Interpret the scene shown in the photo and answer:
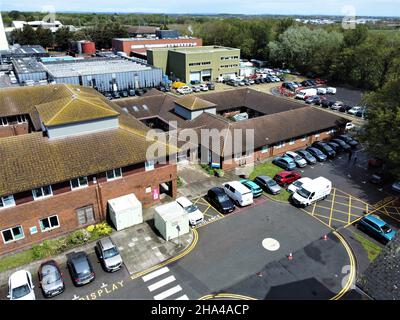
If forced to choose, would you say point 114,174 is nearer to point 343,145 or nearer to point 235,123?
point 235,123

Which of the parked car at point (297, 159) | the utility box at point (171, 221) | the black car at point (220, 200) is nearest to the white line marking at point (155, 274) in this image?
the utility box at point (171, 221)

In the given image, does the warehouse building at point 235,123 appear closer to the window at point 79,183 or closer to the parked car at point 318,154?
the parked car at point 318,154

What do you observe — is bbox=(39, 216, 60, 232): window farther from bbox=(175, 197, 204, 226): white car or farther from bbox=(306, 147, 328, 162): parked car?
bbox=(306, 147, 328, 162): parked car

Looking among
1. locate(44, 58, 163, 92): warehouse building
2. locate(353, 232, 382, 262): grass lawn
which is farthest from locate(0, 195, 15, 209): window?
locate(44, 58, 163, 92): warehouse building

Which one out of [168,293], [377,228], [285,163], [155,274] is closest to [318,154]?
[285,163]
